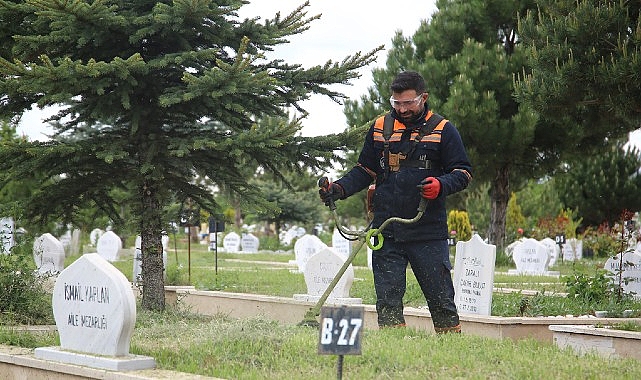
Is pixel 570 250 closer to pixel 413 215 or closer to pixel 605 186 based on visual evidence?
pixel 605 186

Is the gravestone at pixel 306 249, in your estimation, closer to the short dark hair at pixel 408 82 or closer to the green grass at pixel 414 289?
the green grass at pixel 414 289

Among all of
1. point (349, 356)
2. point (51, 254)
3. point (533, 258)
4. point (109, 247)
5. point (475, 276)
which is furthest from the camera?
point (109, 247)

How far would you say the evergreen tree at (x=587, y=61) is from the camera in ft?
36.5

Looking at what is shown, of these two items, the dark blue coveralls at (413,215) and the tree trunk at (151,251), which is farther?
the tree trunk at (151,251)

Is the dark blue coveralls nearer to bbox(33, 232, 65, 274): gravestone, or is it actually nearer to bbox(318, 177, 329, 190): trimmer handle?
bbox(318, 177, 329, 190): trimmer handle

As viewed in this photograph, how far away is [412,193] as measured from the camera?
7453mm

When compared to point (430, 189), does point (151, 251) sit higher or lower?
lower

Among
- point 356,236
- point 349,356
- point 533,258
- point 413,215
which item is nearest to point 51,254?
point 533,258

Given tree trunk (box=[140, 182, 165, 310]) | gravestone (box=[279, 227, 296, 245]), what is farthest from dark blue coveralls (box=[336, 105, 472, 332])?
gravestone (box=[279, 227, 296, 245])

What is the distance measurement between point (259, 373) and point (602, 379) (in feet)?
6.44

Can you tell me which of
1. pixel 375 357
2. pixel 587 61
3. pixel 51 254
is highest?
pixel 587 61

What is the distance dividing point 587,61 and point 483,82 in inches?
537

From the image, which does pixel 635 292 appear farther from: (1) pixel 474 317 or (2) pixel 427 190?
(2) pixel 427 190

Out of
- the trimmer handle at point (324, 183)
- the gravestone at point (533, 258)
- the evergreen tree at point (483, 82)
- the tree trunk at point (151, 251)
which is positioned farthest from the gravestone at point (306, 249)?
the trimmer handle at point (324, 183)
